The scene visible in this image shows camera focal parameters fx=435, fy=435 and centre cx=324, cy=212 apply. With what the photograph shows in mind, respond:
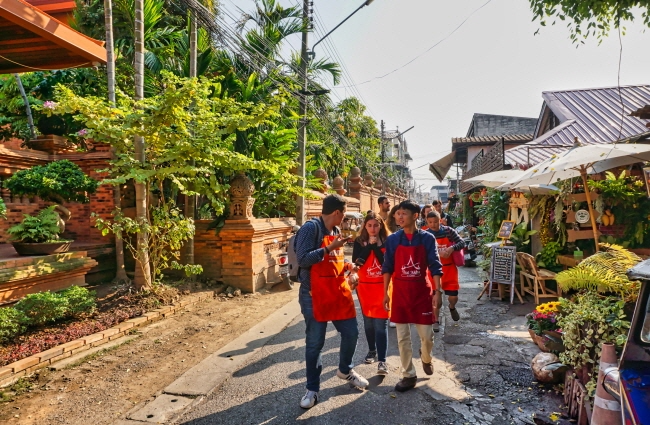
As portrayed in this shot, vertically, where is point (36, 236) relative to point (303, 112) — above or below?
below

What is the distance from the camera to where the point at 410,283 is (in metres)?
4.12

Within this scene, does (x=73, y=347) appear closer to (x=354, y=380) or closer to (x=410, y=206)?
(x=354, y=380)

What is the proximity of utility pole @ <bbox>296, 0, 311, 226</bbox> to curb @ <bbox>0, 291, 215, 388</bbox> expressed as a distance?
16.9 feet

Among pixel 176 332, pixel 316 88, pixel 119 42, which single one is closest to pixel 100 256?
pixel 176 332

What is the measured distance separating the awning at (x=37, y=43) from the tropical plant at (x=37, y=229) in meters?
2.14

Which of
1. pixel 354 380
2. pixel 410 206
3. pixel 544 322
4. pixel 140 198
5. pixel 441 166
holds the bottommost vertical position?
pixel 354 380

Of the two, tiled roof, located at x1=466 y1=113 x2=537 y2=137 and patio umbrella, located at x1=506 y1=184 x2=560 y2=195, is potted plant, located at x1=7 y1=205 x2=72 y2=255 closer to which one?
patio umbrella, located at x1=506 y1=184 x2=560 y2=195

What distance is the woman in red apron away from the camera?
452 centimetres

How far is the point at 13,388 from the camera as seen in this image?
4.21 m

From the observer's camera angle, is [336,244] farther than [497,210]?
No

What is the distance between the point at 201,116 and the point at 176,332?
11.6 ft

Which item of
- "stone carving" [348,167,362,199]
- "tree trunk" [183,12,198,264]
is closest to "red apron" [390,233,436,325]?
"tree trunk" [183,12,198,264]

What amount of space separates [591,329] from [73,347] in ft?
17.6

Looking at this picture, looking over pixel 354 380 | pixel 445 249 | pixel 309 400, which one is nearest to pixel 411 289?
pixel 354 380
